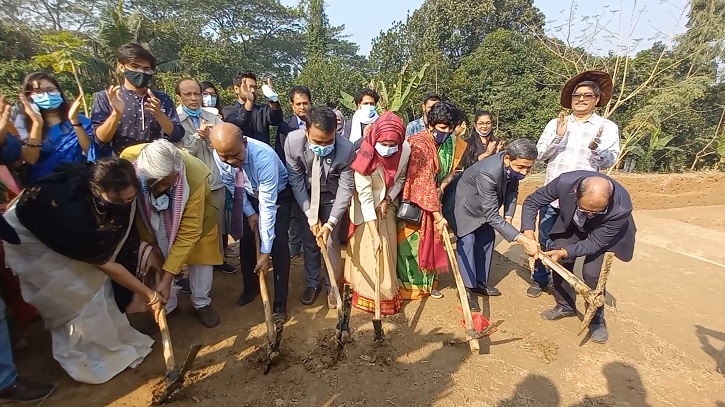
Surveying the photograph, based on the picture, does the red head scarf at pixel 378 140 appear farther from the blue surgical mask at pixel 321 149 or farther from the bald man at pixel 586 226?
the bald man at pixel 586 226

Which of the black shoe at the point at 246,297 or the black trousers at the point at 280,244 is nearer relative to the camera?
the black trousers at the point at 280,244

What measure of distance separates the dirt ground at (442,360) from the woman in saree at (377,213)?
0.25 m

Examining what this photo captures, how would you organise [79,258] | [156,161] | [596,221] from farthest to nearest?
[596,221] → [156,161] → [79,258]

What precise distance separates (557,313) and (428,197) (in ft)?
5.23

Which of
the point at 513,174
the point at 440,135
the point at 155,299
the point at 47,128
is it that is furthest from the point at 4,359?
the point at 513,174

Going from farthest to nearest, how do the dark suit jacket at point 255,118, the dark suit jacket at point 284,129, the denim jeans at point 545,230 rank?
the dark suit jacket at point 284,129 < the dark suit jacket at point 255,118 < the denim jeans at point 545,230

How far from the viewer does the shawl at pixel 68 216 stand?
210 cm

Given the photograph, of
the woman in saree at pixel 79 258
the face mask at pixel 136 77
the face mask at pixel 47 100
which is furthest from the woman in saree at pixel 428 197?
the face mask at pixel 47 100

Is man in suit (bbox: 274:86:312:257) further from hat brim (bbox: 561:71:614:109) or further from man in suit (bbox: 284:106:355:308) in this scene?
hat brim (bbox: 561:71:614:109)

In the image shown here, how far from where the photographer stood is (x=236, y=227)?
3.04 meters

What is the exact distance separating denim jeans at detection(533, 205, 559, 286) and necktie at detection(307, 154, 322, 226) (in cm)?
221

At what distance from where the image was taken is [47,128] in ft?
8.95

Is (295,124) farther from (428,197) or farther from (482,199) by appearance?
(482,199)

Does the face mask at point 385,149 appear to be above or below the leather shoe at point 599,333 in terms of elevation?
above
